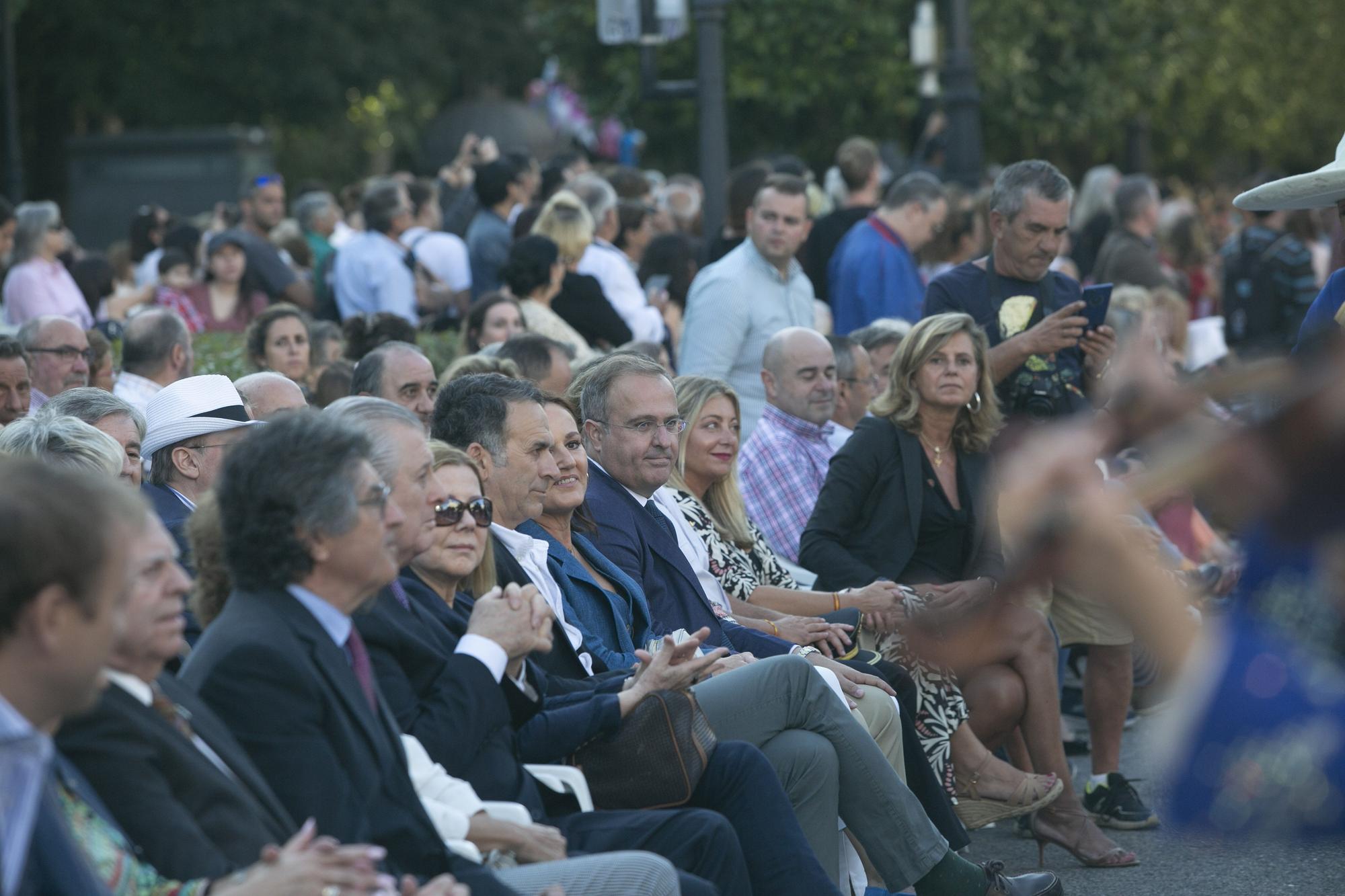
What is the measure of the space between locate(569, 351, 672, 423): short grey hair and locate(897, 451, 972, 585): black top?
1.17 meters

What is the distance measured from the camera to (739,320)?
8594mm

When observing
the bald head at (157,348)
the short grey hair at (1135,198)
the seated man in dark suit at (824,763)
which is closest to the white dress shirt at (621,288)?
the bald head at (157,348)

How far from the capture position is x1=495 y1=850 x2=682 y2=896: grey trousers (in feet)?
12.6

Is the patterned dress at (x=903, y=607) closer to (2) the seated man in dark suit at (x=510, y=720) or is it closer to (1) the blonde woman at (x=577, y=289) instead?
(2) the seated man in dark suit at (x=510, y=720)

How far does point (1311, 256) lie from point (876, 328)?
6675 mm

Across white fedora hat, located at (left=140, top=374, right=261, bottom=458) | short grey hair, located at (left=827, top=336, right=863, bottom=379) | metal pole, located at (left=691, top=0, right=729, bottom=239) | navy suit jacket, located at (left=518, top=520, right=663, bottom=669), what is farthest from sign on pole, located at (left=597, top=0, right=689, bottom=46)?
navy suit jacket, located at (left=518, top=520, right=663, bottom=669)

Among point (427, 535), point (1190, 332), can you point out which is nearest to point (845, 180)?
point (1190, 332)

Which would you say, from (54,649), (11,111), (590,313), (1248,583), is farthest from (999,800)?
(11,111)

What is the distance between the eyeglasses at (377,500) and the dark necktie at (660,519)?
2.34 m

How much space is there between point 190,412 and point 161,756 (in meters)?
2.68

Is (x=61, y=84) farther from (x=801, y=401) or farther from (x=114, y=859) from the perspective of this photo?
(x=114, y=859)

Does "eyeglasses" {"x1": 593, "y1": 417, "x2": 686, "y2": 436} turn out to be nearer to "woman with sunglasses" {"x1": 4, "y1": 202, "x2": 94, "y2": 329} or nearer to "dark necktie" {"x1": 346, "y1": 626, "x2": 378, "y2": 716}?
"dark necktie" {"x1": 346, "y1": 626, "x2": 378, "y2": 716}

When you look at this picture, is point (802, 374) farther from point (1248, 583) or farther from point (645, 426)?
point (1248, 583)

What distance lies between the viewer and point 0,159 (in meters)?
26.1
